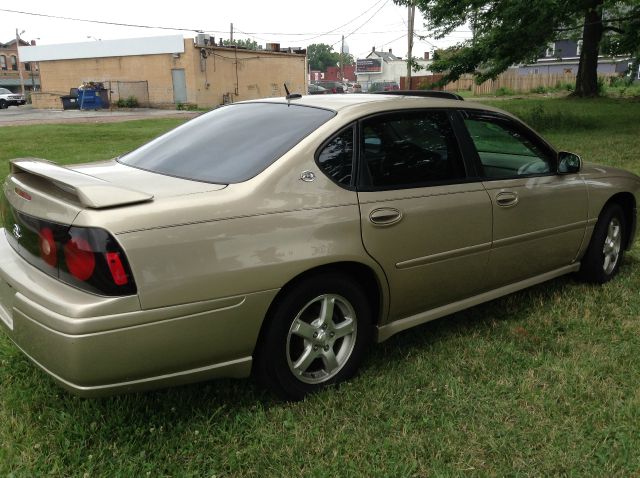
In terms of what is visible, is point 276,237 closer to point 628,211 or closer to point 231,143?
point 231,143

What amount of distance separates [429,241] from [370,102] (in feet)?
2.72

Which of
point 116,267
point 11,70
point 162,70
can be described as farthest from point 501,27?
point 11,70

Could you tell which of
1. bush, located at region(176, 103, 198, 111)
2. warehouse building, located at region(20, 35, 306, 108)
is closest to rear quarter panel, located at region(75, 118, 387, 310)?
bush, located at region(176, 103, 198, 111)

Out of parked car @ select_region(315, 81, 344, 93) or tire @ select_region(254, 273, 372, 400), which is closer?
tire @ select_region(254, 273, 372, 400)

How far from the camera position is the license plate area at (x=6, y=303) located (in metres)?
2.74

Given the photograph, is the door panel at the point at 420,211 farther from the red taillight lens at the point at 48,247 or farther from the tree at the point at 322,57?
the tree at the point at 322,57

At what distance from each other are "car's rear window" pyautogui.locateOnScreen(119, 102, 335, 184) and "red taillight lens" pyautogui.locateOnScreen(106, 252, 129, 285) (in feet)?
2.17

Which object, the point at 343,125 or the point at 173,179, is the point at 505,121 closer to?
the point at 343,125

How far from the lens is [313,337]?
9.81 feet

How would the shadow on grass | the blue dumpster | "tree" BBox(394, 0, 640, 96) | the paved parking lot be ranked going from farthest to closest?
the blue dumpster, the paved parking lot, "tree" BBox(394, 0, 640, 96), the shadow on grass

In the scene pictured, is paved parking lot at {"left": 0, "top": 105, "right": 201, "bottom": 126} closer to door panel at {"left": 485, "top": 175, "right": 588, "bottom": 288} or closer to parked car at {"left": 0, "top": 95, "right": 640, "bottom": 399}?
parked car at {"left": 0, "top": 95, "right": 640, "bottom": 399}

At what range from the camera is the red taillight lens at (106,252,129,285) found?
2.37 metres

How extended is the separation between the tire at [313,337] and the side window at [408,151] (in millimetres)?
589

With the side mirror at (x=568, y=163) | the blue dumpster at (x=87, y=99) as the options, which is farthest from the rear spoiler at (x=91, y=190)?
the blue dumpster at (x=87, y=99)
